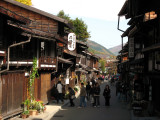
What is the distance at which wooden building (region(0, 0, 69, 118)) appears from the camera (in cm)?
1395

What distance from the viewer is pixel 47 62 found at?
22828 millimetres

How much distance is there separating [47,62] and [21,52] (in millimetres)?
5723

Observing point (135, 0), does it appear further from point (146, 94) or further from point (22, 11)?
point (22, 11)

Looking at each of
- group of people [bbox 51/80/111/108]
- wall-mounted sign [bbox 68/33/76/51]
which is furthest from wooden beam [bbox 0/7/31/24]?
wall-mounted sign [bbox 68/33/76/51]

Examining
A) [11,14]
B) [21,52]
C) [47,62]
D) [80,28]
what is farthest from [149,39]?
[80,28]

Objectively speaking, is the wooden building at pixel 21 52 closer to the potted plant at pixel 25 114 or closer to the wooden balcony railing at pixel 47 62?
the wooden balcony railing at pixel 47 62

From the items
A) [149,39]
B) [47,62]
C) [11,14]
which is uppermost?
[11,14]

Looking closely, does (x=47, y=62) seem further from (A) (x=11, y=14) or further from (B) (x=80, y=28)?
(B) (x=80, y=28)

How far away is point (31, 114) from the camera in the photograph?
17.3 m

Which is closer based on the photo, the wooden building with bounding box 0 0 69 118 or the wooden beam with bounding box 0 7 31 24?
the wooden beam with bounding box 0 7 31 24

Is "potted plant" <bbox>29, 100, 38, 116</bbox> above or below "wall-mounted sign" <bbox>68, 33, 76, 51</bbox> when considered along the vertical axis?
below

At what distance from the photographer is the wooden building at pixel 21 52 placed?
A: 13945 mm

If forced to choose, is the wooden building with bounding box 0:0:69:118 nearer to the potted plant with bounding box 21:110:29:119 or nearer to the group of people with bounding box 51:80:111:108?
the potted plant with bounding box 21:110:29:119

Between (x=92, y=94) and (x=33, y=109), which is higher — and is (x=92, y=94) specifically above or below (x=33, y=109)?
above
